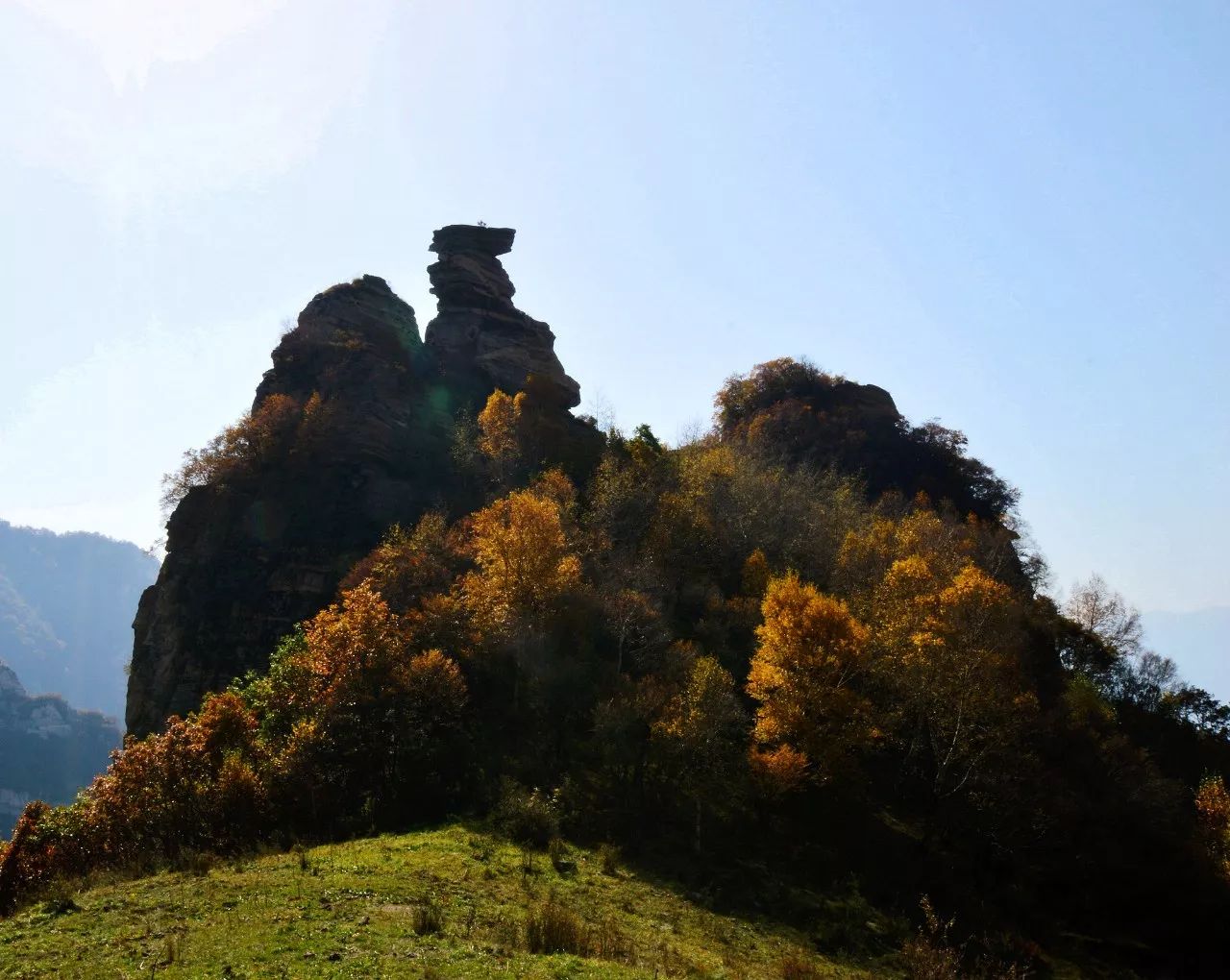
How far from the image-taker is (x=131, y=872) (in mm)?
24344

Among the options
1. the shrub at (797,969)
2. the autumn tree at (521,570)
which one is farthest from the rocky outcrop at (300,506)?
the shrub at (797,969)

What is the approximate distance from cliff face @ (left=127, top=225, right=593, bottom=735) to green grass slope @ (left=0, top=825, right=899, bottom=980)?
41.4 metres

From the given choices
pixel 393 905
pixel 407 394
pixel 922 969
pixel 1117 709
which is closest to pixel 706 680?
pixel 922 969

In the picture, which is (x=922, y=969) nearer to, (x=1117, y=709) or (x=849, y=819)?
(x=849, y=819)

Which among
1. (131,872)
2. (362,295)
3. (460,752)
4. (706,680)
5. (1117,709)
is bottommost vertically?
(131,872)

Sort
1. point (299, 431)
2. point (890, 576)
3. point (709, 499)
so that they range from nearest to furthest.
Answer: point (890, 576) → point (709, 499) → point (299, 431)

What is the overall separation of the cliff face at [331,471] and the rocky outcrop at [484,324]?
184 millimetres

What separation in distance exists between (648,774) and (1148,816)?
82.7 ft

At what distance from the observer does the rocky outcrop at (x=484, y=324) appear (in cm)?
8925

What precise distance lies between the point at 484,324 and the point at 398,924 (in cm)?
8185

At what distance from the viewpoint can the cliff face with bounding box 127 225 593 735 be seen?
63406 mm

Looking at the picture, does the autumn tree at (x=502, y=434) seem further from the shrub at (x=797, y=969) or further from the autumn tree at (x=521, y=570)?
the shrub at (x=797, y=969)

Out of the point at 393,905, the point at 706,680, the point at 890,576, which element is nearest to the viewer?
the point at 393,905

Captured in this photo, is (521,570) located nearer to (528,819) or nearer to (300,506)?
(528,819)
